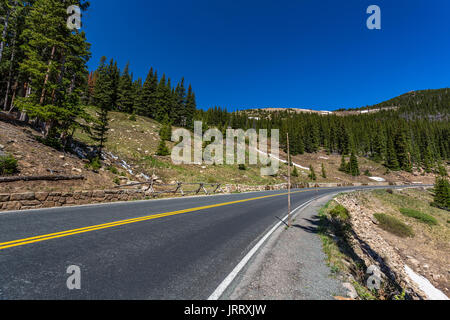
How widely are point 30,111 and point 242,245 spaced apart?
19.2 m

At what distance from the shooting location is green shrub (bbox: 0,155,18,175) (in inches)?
399

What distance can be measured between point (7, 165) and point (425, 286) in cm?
2152

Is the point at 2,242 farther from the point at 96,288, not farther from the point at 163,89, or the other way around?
the point at 163,89

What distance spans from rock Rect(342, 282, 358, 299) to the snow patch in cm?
799

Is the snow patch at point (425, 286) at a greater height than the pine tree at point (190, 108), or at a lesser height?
lesser

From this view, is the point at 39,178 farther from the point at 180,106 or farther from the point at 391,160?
the point at 391,160

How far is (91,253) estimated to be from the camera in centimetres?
406

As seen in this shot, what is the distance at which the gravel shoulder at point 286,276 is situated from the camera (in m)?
3.19

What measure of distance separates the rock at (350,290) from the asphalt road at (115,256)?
2114 mm

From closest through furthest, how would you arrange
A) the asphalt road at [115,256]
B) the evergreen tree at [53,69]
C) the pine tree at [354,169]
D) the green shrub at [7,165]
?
the asphalt road at [115,256], the green shrub at [7,165], the evergreen tree at [53,69], the pine tree at [354,169]

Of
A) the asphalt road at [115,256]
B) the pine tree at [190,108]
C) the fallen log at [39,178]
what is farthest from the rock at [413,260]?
the pine tree at [190,108]

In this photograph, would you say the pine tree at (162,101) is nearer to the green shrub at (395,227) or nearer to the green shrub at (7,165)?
the green shrub at (7,165)

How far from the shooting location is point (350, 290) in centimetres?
345
